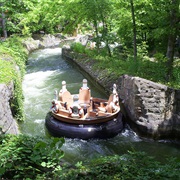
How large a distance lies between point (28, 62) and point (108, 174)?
644 inches

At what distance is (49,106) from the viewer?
10.2m

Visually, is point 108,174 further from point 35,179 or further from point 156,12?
point 156,12

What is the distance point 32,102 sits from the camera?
34.9 feet

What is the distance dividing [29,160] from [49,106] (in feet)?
23.1

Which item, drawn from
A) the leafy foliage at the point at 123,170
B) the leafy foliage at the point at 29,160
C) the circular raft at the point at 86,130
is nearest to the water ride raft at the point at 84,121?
the circular raft at the point at 86,130

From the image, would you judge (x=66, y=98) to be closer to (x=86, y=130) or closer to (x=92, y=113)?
(x=92, y=113)

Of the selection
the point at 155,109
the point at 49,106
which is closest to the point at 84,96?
the point at 49,106

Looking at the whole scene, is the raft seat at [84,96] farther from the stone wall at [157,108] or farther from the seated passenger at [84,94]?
the stone wall at [157,108]

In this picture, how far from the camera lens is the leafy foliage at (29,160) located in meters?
3.02

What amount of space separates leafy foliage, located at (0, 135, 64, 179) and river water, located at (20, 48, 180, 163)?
113cm

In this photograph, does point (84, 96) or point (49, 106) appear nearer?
point (84, 96)

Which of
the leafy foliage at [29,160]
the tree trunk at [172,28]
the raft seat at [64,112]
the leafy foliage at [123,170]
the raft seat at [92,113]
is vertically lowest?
the raft seat at [92,113]

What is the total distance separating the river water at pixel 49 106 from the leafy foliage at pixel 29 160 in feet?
3.71

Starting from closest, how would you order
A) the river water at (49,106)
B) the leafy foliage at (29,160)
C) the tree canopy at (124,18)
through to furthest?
1. the leafy foliage at (29,160)
2. the river water at (49,106)
3. the tree canopy at (124,18)
